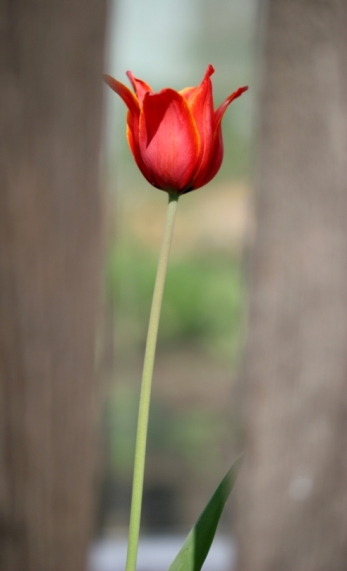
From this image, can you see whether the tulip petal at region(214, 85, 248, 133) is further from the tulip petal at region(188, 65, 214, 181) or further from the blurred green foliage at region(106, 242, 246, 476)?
the blurred green foliage at region(106, 242, 246, 476)

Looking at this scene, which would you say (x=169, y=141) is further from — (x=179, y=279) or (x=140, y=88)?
(x=179, y=279)

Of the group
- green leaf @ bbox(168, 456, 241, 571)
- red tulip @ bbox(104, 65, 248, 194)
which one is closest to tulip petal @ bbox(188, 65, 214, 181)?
red tulip @ bbox(104, 65, 248, 194)

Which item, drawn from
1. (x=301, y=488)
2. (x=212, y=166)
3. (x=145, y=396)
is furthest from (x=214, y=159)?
(x=301, y=488)

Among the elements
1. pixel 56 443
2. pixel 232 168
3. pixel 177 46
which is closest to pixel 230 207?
pixel 232 168

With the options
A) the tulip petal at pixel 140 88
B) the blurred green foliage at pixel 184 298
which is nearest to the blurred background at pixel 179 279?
the blurred green foliage at pixel 184 298

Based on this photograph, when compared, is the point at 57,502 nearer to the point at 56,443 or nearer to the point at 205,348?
the point at 56,443
